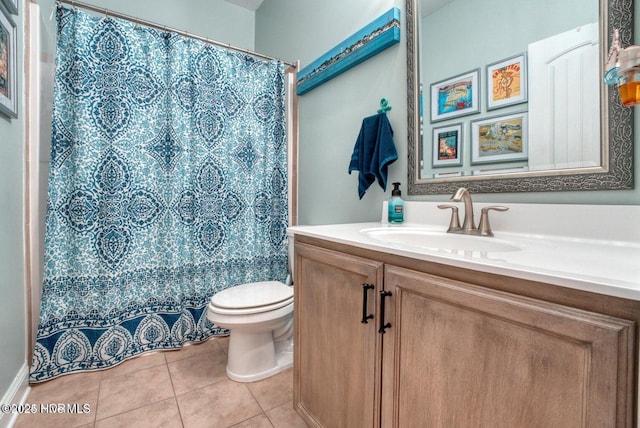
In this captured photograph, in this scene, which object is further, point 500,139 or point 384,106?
point 384,106

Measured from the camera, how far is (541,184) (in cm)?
97

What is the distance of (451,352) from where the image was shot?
2.17ft

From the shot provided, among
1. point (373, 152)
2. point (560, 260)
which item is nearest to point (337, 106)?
point (373, 152)

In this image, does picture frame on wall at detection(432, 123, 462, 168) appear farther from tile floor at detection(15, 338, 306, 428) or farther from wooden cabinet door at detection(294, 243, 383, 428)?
tile floor at detection(15, 338, 306, 428)

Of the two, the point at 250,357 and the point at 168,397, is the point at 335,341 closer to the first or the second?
the point at 250,357

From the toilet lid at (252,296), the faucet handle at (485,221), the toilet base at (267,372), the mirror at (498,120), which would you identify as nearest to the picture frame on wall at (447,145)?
the mirror at (498,120)

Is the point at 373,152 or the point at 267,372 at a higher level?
the point at 373,152

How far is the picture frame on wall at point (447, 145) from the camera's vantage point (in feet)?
4.00

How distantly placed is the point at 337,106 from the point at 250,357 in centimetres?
149

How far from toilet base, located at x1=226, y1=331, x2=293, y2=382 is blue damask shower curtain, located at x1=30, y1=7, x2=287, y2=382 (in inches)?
19.2

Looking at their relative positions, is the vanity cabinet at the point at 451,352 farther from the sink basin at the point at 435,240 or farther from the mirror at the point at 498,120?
the mirror at the point at 498,120

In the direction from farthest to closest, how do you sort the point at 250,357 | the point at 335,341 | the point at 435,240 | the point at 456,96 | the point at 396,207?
the point at 250,357
the point at 396,207
the point at 456,96
the point at 435,240
the point at 335,341

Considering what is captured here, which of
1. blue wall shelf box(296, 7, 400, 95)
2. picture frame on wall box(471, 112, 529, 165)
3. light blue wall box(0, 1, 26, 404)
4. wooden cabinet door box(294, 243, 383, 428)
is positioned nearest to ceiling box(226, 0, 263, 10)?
blue wall shelf box(296, 7, 400, 95)

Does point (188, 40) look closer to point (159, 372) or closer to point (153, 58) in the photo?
point (153, 58)
